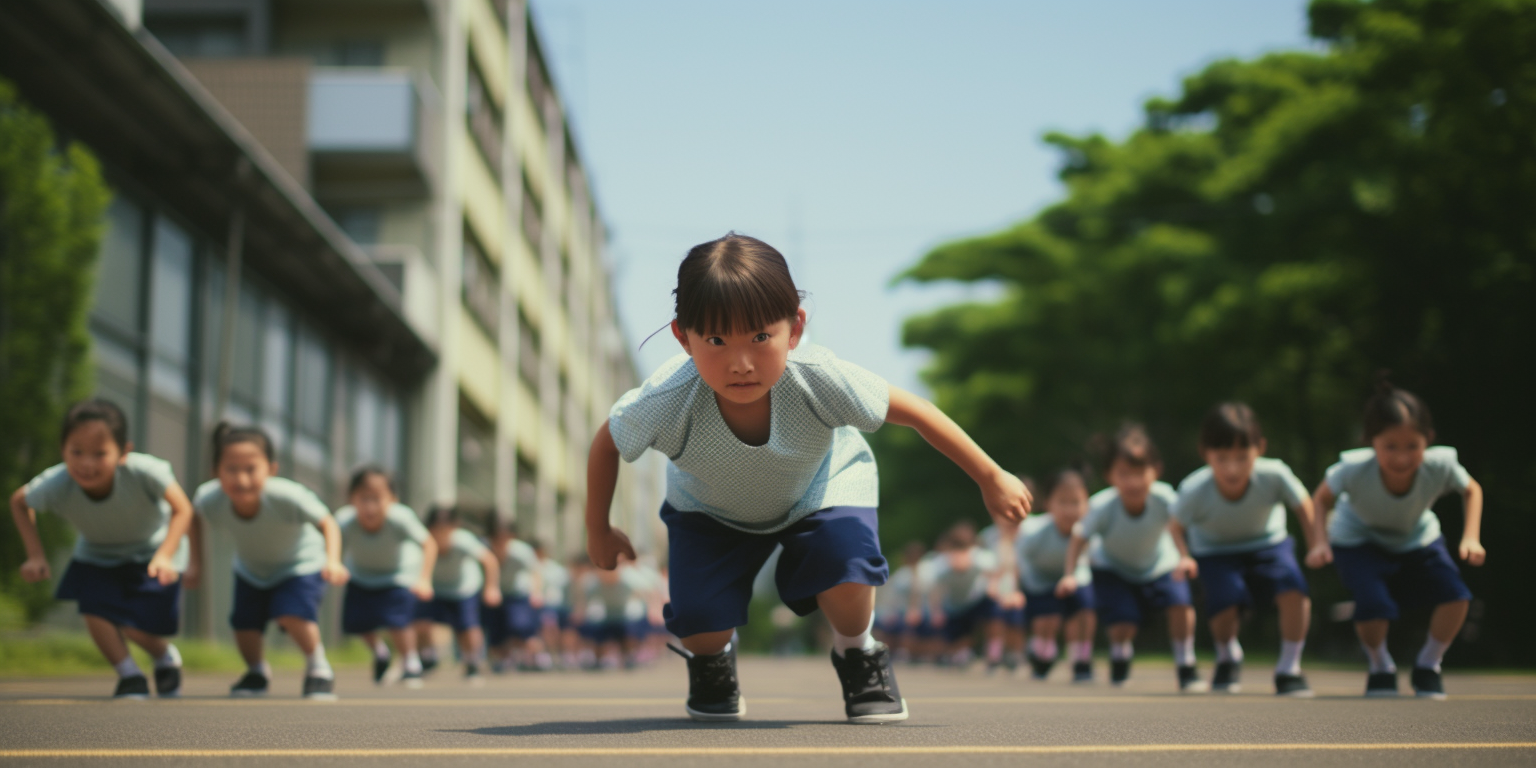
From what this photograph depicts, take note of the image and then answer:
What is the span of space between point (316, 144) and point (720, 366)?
20.5 m

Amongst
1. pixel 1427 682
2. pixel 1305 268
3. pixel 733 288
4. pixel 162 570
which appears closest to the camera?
pixel 733 288

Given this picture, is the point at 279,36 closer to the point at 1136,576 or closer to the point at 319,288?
the point at 319,288

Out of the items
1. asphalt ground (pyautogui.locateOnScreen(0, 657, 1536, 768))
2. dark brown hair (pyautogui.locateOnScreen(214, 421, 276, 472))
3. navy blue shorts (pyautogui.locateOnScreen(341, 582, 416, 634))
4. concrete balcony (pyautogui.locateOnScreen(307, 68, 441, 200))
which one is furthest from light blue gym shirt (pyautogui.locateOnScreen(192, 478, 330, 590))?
concrete balcony (pyautogui.locateOnScreen(307, 68, 441, 200))

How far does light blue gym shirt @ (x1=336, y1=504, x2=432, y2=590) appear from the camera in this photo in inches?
456

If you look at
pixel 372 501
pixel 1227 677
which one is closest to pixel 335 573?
pixel 372 501

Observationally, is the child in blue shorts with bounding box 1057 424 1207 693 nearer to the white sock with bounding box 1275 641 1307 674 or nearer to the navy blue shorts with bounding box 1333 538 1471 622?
the white sock with bounding box 1275 641 1307 674

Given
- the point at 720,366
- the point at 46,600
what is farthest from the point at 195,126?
the point at 720,366

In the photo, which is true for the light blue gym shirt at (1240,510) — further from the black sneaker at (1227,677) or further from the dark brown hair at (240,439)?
the dark brown hair at (240,439)

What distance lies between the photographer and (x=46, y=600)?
468 inches

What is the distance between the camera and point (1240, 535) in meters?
9.24

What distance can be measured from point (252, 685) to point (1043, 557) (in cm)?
706

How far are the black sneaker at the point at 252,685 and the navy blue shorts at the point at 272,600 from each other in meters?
0.26

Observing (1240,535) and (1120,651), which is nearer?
(1240,535)

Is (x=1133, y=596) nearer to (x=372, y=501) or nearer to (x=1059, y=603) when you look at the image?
(x=1059, y=603)
